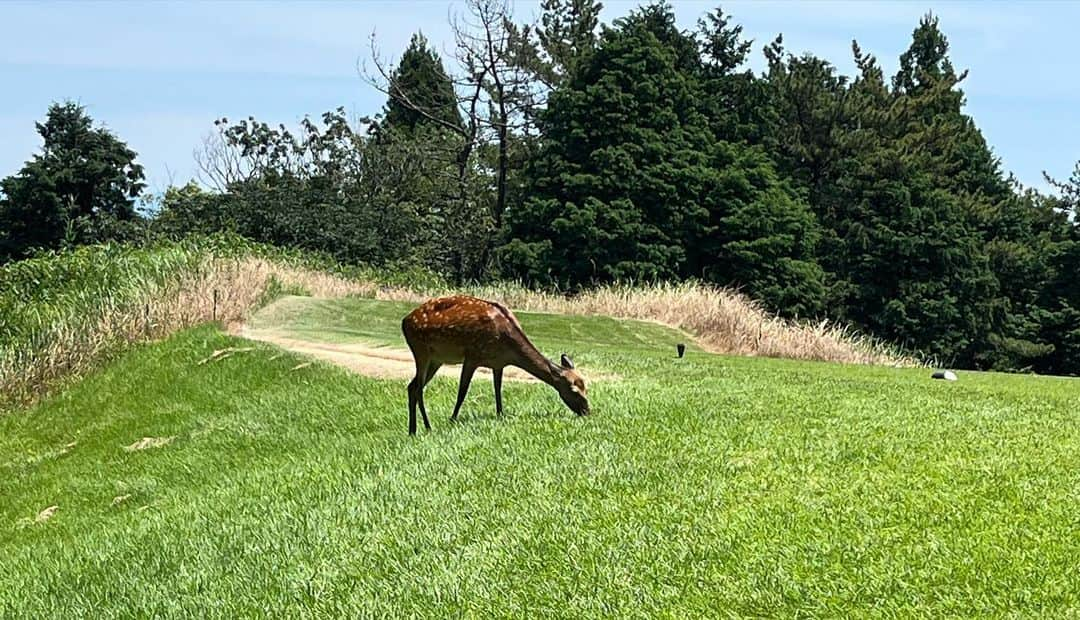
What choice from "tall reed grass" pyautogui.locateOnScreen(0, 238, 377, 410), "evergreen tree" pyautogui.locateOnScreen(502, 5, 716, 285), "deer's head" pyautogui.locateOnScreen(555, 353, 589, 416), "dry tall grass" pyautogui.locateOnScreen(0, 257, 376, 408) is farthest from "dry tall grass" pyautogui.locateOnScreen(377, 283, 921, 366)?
"deer's head" pyautogui.locateOnScreen(555, 353, 589, 416)

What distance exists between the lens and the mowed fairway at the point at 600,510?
516 cm

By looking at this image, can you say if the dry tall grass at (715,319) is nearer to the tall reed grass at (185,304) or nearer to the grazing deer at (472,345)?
the tall reed grass at (185,304)

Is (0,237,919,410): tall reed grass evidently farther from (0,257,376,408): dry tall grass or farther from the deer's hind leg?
the deer's hind leg

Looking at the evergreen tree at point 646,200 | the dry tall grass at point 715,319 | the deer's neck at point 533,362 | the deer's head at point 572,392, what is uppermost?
the evergreen tree at point 646,200

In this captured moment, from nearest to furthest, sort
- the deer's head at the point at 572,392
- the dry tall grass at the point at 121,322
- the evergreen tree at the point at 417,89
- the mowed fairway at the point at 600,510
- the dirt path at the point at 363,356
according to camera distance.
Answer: the mowed fairway at the point at 600,510, the deer's head at the point at 572,392, the dirt path at the point at 363,356, the dry tall grass at the point at 121,322, the evergreen tree at the point at 417,89

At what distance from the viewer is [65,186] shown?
3875cm

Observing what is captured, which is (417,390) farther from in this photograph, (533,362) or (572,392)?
(572,392)

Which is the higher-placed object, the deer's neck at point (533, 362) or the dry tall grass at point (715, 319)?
the deer's neck at point (533, 362)

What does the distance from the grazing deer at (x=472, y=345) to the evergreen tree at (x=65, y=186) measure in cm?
3103

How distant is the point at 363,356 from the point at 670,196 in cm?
1940

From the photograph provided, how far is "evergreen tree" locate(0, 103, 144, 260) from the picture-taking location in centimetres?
3834

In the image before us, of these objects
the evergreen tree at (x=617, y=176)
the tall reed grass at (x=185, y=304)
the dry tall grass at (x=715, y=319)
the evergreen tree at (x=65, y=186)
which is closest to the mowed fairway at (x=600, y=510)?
the tall reed grass at (x=185, y=304)

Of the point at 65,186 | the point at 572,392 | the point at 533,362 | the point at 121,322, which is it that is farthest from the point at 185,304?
the point at 65,186

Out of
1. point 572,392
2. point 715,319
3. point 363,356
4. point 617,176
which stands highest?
point 617,176
